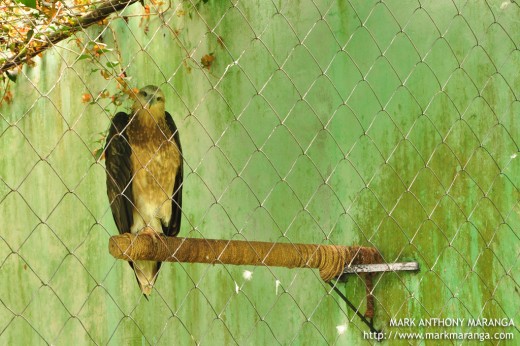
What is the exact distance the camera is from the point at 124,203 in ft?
10.5

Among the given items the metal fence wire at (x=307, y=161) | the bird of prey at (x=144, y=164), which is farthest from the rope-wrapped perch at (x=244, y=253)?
the bird of prey at (x=144, y=164)

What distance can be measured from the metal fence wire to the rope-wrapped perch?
13 cm

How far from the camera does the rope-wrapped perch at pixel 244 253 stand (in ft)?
8.09

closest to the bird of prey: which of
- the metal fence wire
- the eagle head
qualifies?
the eagle head

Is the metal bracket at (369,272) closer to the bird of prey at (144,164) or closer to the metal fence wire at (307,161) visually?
the metal fence wire at (307,161)

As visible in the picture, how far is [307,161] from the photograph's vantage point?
10.5 ft

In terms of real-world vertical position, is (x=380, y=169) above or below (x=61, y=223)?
below

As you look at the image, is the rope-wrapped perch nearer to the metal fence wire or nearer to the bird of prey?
the metal fence wire

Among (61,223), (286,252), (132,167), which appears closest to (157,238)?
(286,252)

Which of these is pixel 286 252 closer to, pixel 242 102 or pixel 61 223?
pixel 242 102

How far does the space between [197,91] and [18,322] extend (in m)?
1.72

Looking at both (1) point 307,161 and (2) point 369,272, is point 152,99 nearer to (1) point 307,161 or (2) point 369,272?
(1) point 307,161

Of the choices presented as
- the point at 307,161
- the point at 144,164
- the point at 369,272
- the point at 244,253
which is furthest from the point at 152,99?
the point at 369,272

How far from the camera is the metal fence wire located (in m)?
2.57
